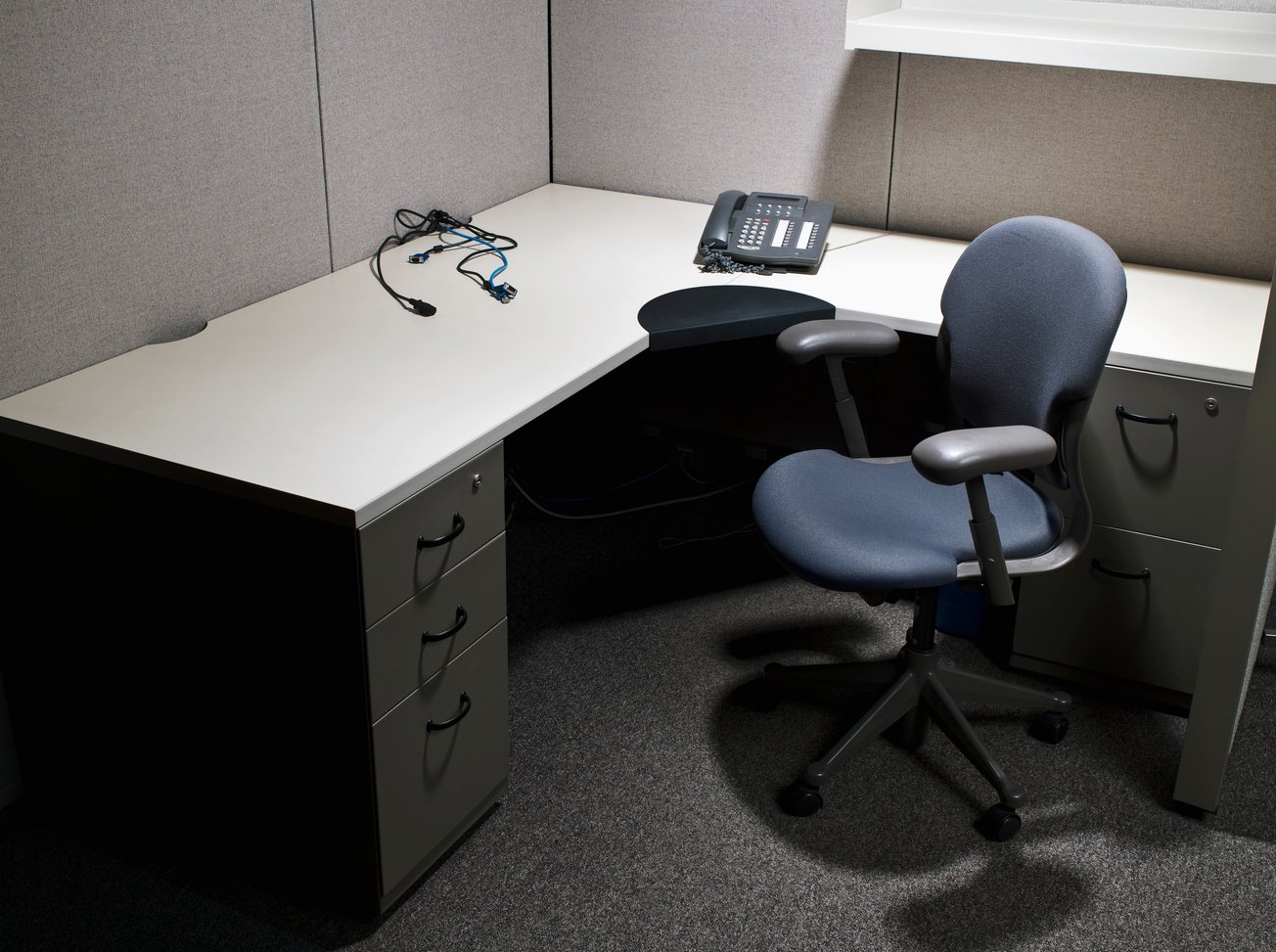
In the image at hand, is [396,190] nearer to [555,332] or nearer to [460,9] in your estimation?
[460,9]

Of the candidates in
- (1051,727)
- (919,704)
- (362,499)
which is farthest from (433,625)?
(1051,727)

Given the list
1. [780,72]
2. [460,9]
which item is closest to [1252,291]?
[780,72]

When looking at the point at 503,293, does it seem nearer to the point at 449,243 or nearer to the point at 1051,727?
the point at 449,243

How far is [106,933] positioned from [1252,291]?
205 cm

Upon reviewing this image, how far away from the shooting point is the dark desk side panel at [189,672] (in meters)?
1.48

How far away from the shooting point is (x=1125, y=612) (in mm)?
2055

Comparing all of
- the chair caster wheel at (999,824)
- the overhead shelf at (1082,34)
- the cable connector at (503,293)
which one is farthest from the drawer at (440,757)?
the overhead shelf at (1082,34)

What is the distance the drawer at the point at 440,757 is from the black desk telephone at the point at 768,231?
0.90 meters

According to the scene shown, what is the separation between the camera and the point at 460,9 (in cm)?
231

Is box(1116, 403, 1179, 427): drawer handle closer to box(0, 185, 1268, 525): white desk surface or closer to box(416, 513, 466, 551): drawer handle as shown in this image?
box(0, 185, 1268, 525): white desk surface

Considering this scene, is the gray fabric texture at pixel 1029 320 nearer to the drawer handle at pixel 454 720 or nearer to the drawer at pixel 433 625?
the drawer at pixel 433 625

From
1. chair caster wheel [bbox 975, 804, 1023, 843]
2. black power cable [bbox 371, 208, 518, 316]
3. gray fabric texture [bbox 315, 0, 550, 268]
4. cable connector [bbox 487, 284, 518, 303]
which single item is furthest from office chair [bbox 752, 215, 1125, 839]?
gray fabric texture [bbox 315, 0, 550, 268]

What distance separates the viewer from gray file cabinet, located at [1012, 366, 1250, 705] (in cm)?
189

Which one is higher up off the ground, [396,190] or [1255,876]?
[396,190]
